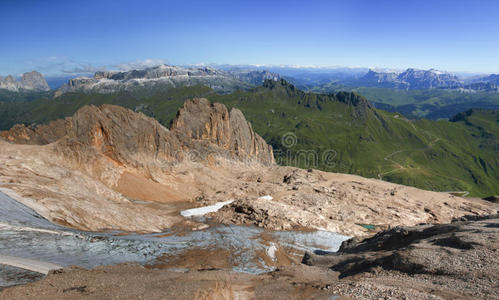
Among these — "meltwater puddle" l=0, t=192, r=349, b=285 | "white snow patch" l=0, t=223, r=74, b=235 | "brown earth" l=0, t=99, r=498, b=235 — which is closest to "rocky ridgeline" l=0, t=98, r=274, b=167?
"brown earth" l=0, t=99, r=498, b=235

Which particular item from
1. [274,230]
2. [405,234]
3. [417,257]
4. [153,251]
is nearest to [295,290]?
[417,257]

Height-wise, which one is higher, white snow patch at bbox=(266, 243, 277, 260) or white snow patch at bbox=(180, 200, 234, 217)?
white snow patch at bbox=(266, 243, 277, 260)

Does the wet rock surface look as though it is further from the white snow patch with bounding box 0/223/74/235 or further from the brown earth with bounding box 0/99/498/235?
the white snow patch with bounding box 0/223/74/235

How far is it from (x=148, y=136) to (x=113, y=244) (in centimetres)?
3418

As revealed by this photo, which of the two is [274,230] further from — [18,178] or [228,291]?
[18,178]

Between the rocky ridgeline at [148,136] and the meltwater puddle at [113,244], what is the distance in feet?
64.8

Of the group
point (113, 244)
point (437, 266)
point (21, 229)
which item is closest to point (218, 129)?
point (113, 244)

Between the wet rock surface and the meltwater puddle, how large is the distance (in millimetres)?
7251

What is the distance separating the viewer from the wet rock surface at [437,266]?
16.0m

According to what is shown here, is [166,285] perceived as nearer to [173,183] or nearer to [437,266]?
[437,266]

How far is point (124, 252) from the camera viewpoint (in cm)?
2208

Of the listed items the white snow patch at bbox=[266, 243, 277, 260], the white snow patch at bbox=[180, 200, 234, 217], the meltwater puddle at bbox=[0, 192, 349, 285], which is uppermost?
the meltwater puddle at bbox=[0, 192, 349, 285]

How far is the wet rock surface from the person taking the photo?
52.4 ft

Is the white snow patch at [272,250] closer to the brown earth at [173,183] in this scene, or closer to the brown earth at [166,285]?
the brown earth at [173,183]
